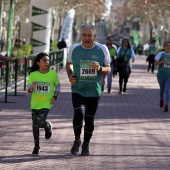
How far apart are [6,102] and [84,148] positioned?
27.6 ft

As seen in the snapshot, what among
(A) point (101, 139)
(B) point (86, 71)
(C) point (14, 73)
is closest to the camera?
(B) point (86, 71)

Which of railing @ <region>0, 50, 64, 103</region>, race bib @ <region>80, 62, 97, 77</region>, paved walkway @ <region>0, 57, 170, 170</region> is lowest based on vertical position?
paved walkway @ <region>0, 57, 170, 170</region>

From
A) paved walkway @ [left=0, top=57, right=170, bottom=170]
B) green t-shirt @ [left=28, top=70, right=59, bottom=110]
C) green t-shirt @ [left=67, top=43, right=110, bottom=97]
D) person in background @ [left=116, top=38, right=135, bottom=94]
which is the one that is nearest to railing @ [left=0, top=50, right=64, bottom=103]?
paved walkway @ [left=0, top=57, right=170, bottom=170]

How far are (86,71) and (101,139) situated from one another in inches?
97.5

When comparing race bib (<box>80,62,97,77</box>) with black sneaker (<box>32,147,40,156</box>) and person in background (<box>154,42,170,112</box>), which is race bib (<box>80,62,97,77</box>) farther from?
person in background (<box>154,42,170,112</box>)

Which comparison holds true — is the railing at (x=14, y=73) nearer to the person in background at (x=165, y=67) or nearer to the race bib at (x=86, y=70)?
the person in background at (x=165, y=67)

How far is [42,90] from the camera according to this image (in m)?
10.1

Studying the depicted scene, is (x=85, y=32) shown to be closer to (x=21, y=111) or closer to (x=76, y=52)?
(x=76, y=52)

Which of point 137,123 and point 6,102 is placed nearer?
point 137,123

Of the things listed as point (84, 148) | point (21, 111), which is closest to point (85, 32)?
point (84, 148)

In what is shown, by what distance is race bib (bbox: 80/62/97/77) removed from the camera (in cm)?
976

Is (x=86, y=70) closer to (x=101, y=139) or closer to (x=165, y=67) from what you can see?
(x=101, y=139)

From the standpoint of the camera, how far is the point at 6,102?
18.3 meters

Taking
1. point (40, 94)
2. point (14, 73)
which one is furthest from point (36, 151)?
point (14, 73)
